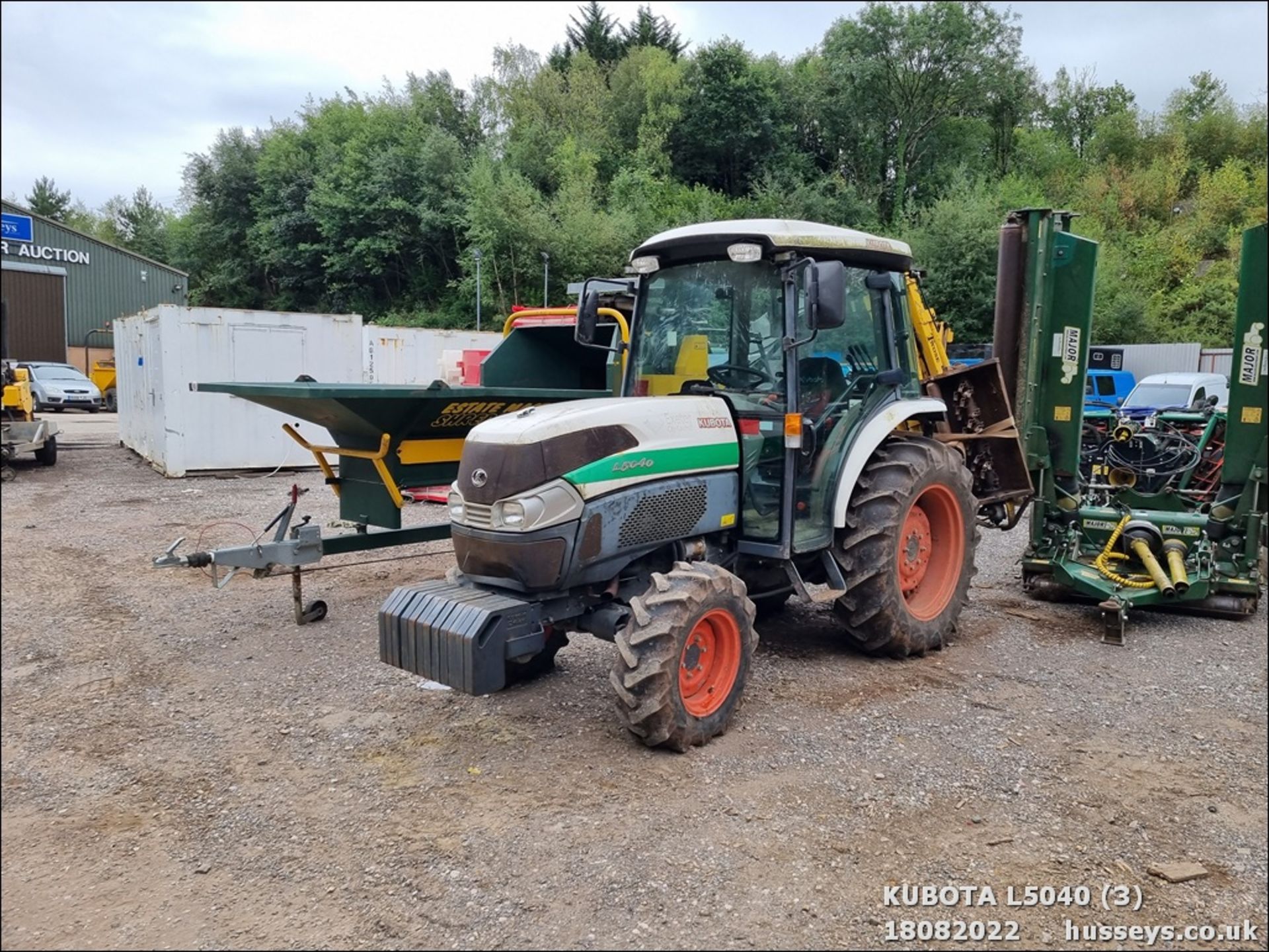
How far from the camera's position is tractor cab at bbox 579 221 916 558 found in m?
4.68

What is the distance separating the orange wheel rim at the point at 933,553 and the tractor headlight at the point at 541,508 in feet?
8.11

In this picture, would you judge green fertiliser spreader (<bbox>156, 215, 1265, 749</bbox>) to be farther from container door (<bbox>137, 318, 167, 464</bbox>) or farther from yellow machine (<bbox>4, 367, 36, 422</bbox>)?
yellow machine (<bbox>4, 367, 36, 422</bbox>)

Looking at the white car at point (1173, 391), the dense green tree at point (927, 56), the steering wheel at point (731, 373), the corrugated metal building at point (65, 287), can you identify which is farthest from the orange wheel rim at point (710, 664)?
the white car at point (1173, 391)

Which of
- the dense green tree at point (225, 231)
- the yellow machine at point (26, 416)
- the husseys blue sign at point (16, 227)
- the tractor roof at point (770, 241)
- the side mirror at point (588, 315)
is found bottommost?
the yellow machine at point (26, 416)

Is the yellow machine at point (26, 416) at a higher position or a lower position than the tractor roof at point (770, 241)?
lower

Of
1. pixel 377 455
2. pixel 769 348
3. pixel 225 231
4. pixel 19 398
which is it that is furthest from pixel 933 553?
pixel 225 231

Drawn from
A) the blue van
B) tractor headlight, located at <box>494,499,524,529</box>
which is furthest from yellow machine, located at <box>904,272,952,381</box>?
the blue van

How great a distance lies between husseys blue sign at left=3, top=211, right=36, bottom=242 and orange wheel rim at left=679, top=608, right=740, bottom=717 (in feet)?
10.5

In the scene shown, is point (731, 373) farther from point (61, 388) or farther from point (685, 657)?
point (61, 388)

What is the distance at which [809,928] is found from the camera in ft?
9.43

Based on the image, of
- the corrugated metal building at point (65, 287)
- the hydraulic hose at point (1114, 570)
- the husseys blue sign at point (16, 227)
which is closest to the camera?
the husseys blue sign at point (16, 227)

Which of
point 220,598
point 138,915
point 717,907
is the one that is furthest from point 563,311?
point 138,915

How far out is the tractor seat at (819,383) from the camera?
4.91 m

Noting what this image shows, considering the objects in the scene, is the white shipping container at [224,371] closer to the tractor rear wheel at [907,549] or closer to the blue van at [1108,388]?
the tractor rear wheel at [907,549]
